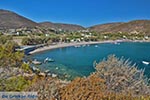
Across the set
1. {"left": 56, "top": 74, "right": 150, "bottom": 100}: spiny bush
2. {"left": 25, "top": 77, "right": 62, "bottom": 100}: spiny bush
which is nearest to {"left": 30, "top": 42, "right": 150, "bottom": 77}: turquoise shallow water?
{"left": 25, "top": 77, "right": 62, "bottom": 100}: spiny bush

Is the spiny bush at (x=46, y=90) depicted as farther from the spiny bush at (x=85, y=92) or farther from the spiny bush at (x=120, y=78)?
the spiny bush at (x=120, y=78)

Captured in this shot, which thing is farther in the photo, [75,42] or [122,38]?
[122,38]

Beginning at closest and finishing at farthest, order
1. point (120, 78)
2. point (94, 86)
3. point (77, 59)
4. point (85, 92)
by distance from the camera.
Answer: point (85, 92) → point (94, 86) → point (120, 78) → point (77, 59)

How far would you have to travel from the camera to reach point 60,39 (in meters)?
120

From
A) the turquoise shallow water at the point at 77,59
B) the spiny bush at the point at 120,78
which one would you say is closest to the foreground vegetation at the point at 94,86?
the spiny bush at the point at 120,78

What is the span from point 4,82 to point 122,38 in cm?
14292

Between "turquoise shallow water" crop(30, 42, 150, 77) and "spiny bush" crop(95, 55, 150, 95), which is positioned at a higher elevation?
"spiny bush" crop(95, 55, 150, 95)

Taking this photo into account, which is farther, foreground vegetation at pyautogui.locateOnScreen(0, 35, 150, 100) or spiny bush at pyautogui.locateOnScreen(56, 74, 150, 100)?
foreground vegetation at pyautogui.locateOnScreen(0, 35, 150, 100)

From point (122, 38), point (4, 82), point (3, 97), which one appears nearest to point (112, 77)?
point (4, 82)

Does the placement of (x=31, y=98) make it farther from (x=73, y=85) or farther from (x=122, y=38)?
(x=122, y=38)

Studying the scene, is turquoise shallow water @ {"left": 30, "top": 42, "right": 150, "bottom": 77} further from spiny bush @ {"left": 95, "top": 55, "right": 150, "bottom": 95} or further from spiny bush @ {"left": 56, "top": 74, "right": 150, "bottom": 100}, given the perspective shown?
spiny bush @ {"left": 56, "top": 74, "right": 150, "bottom": 100}

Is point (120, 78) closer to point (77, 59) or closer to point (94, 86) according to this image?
point (94, 86)

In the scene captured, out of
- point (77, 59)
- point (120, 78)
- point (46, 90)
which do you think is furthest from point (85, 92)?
point (77, 59)

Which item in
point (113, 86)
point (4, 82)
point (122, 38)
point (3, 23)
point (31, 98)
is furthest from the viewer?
point (3, 23)
